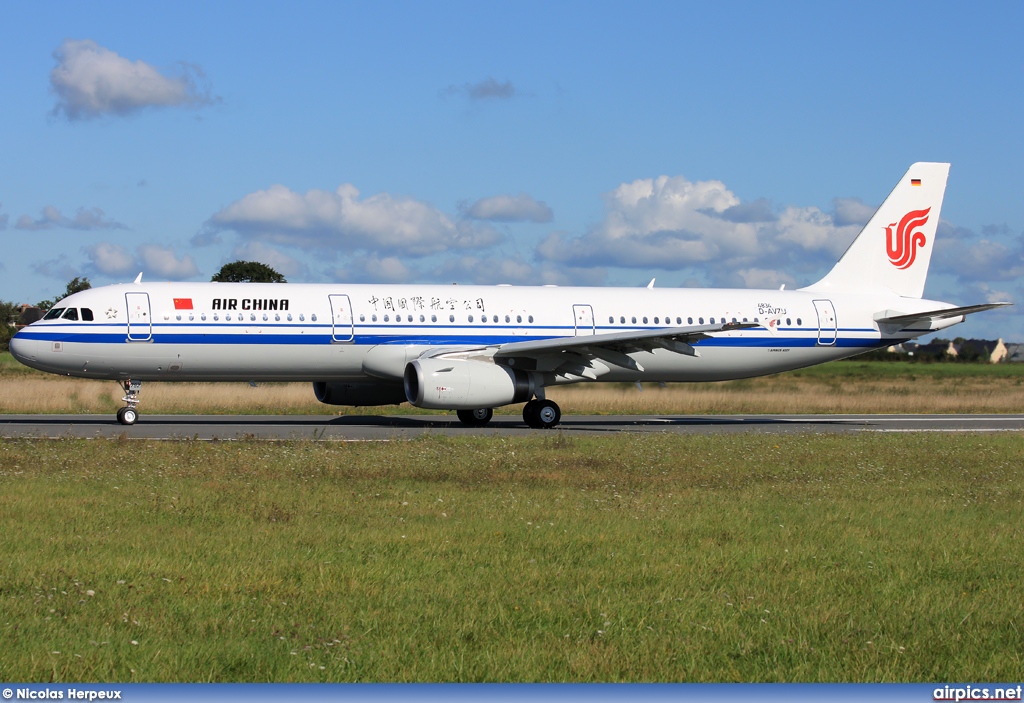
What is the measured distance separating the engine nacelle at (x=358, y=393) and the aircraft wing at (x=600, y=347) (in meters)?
3.23

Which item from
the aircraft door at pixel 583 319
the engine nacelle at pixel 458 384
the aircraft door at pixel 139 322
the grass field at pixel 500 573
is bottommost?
the grass field at pixel 500 573

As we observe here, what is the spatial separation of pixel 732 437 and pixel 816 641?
50.5 feet

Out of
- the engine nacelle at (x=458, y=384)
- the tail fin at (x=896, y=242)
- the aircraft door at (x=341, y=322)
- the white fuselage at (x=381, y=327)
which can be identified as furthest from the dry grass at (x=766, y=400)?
the aircraft door at (x=341, y=322)

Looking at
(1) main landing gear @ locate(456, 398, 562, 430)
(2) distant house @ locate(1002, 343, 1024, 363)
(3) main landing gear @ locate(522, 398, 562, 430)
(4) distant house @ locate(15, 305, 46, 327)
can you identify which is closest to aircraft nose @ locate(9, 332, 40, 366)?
(4) distant house @ locate(15, 305, 46, 327)

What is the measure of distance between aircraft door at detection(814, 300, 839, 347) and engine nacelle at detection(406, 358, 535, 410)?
9332mm

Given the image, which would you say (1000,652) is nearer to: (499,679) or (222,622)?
(499,679)

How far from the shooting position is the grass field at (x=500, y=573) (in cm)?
594

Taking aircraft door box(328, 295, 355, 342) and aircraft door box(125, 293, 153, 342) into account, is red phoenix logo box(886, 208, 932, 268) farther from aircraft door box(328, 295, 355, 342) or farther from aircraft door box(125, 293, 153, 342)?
aircraft door box(125, 293, 153, 342)

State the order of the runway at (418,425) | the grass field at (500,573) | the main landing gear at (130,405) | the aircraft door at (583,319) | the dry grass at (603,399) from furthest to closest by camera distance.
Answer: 1. the dry grass at (603,399)
2. the aircraft door at (583,319)
3. the main landing gear at (130,405)
4. the runway at (418,425)
5. the grass field at (500,573)

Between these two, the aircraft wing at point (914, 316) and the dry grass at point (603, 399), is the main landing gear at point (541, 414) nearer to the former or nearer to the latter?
the dry grass at point (603, 399)

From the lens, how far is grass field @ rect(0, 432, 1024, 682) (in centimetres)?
594

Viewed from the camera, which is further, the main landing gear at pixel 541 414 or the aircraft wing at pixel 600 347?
the main landing gear at pixel 541 414

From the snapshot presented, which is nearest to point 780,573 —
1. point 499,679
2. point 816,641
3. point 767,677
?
point 816,641

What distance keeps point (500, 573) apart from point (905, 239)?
25977mm
